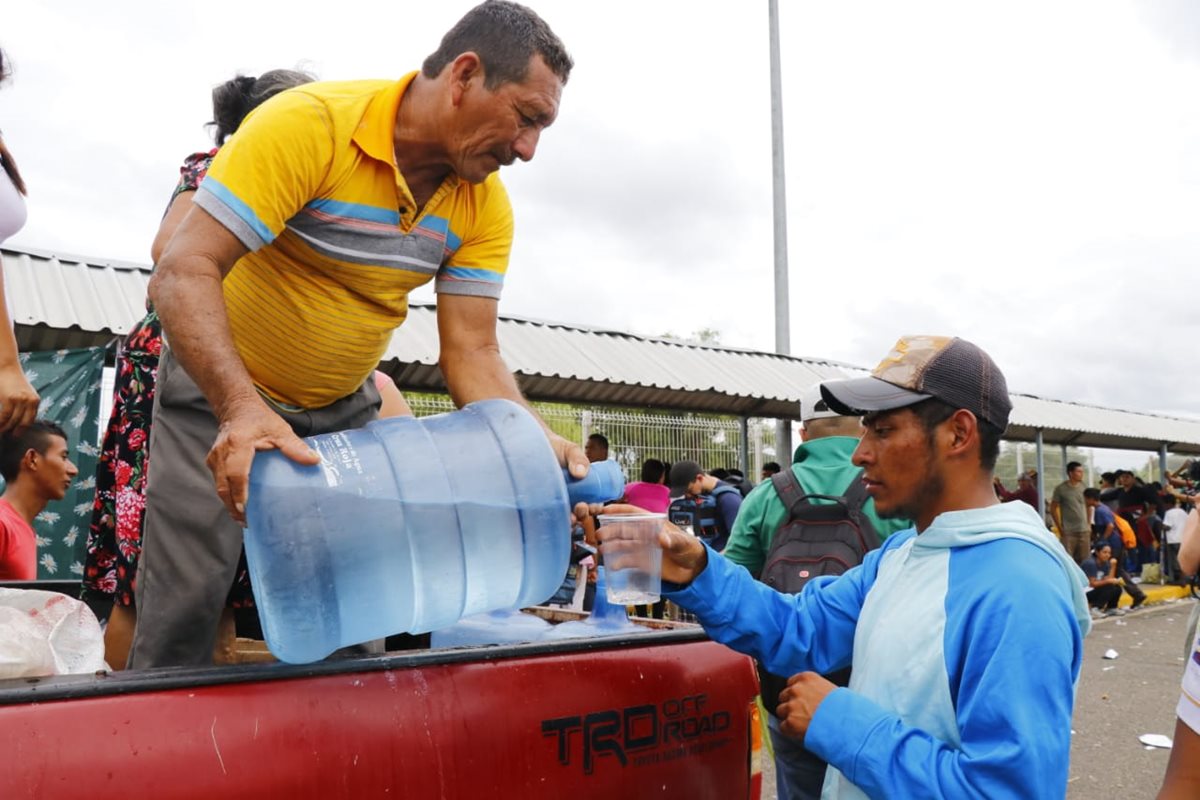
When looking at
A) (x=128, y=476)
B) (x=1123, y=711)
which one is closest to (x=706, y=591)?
(x=128, y=476)

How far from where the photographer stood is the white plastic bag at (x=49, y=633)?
170 centimetres

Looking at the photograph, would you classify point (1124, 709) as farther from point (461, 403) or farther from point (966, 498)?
point (461, 403)

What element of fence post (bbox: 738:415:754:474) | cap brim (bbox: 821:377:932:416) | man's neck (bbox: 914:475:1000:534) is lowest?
fence post (bbox: 738:415:754:474)

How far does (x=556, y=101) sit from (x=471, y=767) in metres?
1.48

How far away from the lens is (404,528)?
2.07 meters

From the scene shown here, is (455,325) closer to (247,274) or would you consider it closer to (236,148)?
(247,274)

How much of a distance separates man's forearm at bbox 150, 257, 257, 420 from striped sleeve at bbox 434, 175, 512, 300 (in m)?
0.88

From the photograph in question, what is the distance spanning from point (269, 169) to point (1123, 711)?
23.7 feet

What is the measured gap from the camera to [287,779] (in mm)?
1596

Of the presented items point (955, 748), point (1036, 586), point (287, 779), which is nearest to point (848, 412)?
point (1036, 586)

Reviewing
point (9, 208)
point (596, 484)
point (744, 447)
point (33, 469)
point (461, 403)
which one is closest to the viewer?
point (596, 484)

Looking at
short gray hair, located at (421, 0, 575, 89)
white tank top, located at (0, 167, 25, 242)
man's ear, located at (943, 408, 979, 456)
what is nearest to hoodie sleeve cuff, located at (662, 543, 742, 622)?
man's ear, located at (943, 408, 979, 456)

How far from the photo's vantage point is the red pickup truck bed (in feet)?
4.80

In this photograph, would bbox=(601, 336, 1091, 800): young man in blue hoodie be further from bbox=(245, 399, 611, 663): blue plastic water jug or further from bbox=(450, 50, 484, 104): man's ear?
bbox=(450, 50, 484, 104): man's ear
